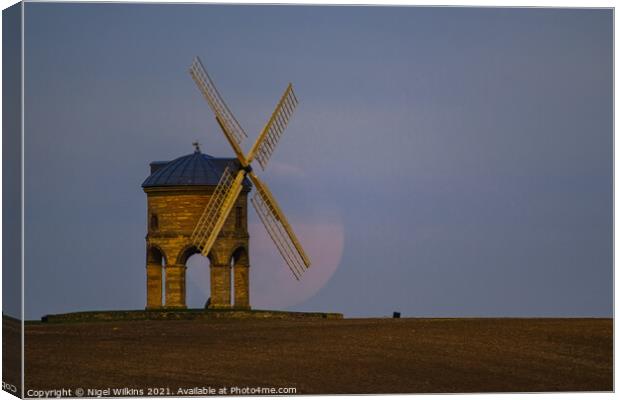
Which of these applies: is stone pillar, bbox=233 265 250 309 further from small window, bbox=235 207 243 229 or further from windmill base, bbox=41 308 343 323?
small window, bbox=235 207 243 229

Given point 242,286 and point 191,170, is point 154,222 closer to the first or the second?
point 191,170

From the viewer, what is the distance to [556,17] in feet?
127

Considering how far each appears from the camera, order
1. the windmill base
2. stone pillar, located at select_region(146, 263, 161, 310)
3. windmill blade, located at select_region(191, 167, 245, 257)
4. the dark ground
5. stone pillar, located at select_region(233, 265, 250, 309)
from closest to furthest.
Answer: the dark ground
the windmill base
stone pillar, located at select_region(146, 263, 161, 310)
windmill blade, located at select_region(191, 167, 245, 257)
stone pillar, located at select_region(233, 265, 250, 309)

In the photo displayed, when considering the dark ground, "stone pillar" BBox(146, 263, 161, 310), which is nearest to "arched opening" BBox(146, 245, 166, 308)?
"stone pillar" BBox(146, 263, 161, 310)

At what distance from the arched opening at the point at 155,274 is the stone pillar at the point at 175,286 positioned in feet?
0.67

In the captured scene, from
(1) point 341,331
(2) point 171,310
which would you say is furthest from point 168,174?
(1) point 341,331

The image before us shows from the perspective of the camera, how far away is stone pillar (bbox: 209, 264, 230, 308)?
1918 inches

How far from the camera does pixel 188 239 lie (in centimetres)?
4884

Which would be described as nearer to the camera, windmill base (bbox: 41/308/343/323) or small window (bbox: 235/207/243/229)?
windmill base (bbox: 41/308/343/323)

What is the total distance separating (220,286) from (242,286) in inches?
39.4

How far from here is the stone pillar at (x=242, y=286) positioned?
47688 millimetres

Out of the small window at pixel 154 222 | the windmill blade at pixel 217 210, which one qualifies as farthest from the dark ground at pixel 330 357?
the small window at pixel 154 222

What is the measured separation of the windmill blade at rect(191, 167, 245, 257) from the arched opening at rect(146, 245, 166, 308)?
32.0 inches

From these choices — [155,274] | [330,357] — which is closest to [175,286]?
[155,274]
